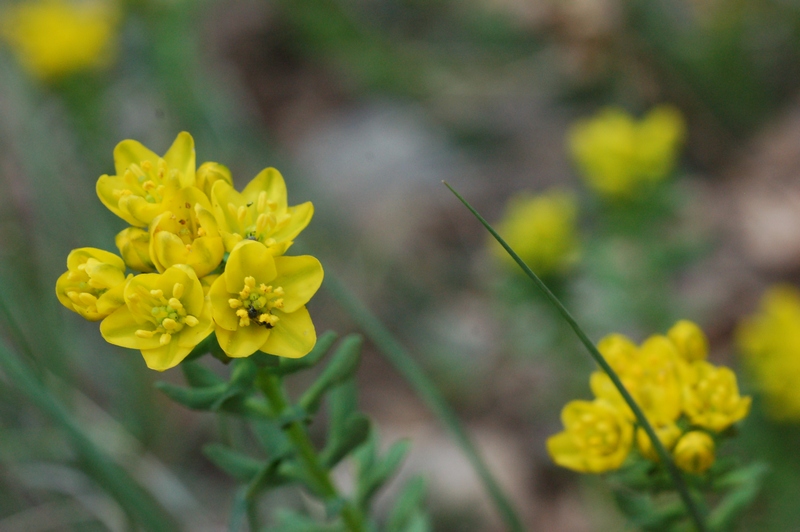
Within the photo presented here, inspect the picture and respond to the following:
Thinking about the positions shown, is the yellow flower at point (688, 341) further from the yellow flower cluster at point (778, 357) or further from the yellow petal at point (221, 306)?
the yellow flower cluster at point (778, 357)

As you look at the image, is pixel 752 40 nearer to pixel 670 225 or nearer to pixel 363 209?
pixel 670 225

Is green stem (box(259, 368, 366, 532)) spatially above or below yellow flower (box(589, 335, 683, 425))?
above

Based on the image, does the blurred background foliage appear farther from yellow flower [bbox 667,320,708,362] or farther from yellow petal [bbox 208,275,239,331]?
yellow flower [bbox 667,320,708,362]

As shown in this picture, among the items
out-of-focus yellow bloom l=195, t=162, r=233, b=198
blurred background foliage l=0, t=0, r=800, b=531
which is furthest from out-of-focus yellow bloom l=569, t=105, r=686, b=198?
out-of-focus yellow bloom l=195, t=162, r=233, b=198

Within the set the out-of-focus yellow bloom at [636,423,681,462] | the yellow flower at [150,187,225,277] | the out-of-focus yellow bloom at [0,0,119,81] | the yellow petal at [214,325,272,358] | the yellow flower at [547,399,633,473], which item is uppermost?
the out-of-focus yellow bloom at [0,0,119,81]

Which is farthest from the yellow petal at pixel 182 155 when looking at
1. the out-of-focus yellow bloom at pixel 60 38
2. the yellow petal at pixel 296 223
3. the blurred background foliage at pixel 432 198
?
the out-of-focus yellow bloom at pixel 60 38

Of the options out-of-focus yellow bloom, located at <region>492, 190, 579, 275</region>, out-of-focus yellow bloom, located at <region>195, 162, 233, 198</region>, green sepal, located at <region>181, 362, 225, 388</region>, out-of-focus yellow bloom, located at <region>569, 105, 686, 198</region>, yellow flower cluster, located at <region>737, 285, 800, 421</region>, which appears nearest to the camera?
out-of-focus yellow bloom, located at <region>195, 162, 233, 198</region>

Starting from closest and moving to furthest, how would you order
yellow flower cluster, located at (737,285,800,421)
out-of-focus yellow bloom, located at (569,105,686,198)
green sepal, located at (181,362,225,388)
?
green sepal, located at (181,362,225,388) < yellow flower cluster, located at (737,285,800,421) < out-of-focus yellow bloom, located at (569,105,686,198)
